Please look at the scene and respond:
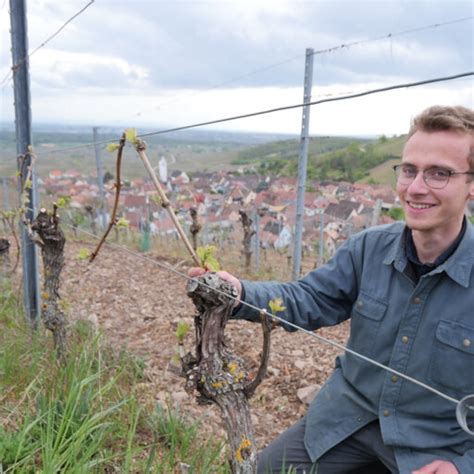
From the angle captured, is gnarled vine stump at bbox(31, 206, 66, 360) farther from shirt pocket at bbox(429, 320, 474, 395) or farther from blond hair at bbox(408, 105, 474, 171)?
blond hair at bbox(408, 105, 474, 171)

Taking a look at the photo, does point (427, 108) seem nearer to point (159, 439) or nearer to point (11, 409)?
point (159, 439)

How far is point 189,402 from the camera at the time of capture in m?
3.10

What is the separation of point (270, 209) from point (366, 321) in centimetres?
774

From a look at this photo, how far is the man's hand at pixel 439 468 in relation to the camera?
1.75 m

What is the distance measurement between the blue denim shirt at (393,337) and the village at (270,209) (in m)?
4.80

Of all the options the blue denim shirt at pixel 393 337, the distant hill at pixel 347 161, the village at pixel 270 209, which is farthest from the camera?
the distant hill at pixel 347 161

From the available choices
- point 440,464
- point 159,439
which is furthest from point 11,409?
point 440,464

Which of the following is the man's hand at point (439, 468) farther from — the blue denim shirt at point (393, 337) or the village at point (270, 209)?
the village at point (270, 209)

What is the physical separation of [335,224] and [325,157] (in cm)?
290

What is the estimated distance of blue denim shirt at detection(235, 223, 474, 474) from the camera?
1.81 m

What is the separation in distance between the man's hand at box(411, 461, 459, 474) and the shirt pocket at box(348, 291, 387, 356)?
0.44 m

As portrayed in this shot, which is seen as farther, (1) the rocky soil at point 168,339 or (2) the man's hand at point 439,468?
(1) the rocky soil at point 168,339

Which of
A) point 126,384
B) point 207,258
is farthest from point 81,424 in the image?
point 207,258

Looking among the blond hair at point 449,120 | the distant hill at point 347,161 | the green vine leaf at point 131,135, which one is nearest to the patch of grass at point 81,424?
the green vine leaf at point 131,135
